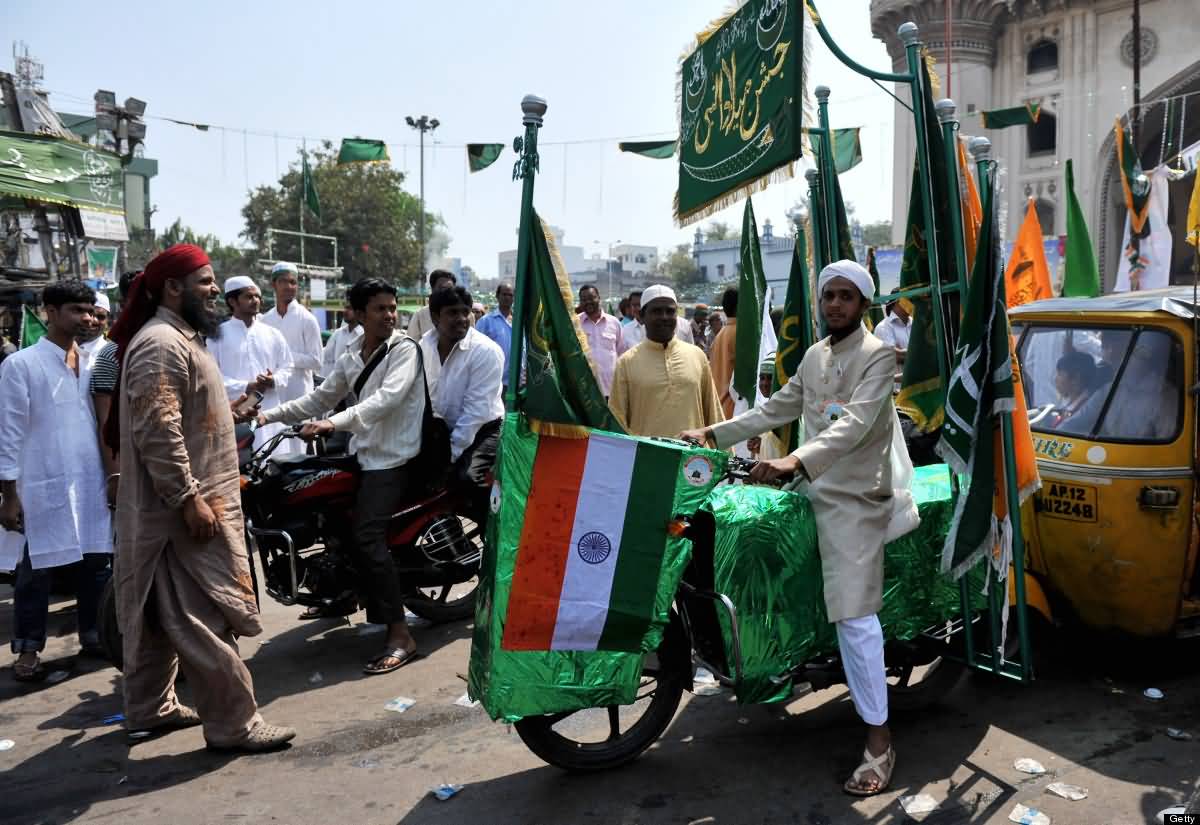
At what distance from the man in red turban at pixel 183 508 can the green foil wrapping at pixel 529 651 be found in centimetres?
111

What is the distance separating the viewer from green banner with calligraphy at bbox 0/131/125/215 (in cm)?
1045

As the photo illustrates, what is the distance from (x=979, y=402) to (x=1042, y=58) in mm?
32397

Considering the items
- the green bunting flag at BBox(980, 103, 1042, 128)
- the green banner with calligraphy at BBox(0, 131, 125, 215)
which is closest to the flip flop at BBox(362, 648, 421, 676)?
the green banner with calligraphy at BBox(0, 131, 125, 215)

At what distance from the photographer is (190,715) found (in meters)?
3.88

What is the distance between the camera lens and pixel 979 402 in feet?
10.8

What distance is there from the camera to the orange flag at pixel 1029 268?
773 cm

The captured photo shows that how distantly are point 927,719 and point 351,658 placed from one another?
111 inches

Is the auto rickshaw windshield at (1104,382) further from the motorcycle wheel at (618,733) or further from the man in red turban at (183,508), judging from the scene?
the man in red turban at (183,508)

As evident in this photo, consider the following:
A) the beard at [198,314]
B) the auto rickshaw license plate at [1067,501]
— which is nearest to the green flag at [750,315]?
the auto rickshaw license plate at [1067,501]

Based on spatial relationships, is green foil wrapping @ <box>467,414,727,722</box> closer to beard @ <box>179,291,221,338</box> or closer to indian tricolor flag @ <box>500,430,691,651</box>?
indian tricolor flag @ <box>500,430,691,651</box>

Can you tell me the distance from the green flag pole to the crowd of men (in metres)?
0.30

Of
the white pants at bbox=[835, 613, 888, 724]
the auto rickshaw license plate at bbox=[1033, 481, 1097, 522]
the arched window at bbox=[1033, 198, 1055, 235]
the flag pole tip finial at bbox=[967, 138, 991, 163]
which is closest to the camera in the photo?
the white pants at bbox=[835, 613, 888, 724]

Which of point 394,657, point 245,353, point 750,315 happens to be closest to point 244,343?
point 245,353

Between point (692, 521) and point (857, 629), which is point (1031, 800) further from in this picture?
point (692, 521)
